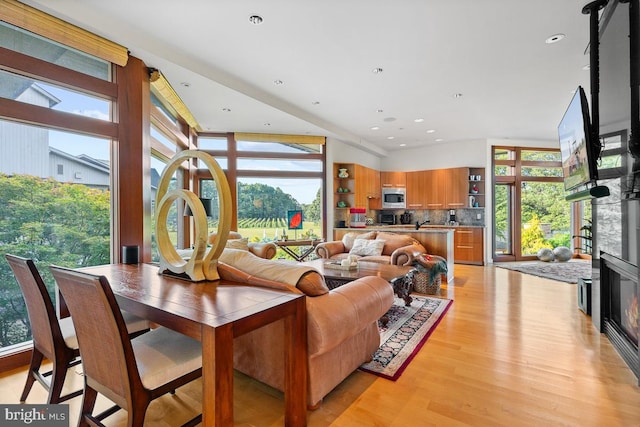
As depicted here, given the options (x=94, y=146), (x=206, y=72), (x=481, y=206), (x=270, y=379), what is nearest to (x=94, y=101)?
(x=94, y=146)

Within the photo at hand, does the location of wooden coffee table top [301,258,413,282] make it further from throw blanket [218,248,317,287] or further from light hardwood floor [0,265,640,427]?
throw blanket [218,248,317,287]

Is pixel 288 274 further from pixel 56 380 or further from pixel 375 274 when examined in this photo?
pixel 375 274

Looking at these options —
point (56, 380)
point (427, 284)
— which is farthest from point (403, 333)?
point (56, 380)

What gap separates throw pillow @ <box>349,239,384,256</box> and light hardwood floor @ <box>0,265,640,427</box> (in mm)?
2143

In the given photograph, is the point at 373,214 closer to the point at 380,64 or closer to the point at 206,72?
the point at 380,64

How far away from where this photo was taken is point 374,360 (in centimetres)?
248

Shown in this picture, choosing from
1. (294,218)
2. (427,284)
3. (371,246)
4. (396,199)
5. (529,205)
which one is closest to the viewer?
(427,284)

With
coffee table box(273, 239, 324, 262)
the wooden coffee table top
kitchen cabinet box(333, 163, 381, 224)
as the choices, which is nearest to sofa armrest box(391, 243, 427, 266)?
the wooden coffee table top

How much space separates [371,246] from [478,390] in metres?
3.30

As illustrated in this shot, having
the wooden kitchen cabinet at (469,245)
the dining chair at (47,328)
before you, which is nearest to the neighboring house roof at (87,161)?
the dining chair at (47,328)

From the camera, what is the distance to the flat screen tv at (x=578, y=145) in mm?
2367

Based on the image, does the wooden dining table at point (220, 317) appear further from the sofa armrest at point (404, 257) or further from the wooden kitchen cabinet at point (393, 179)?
the wooden kitchen cabinet at point (393, 179)

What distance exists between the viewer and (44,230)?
104 inches

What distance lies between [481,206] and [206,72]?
6930 millimetres
